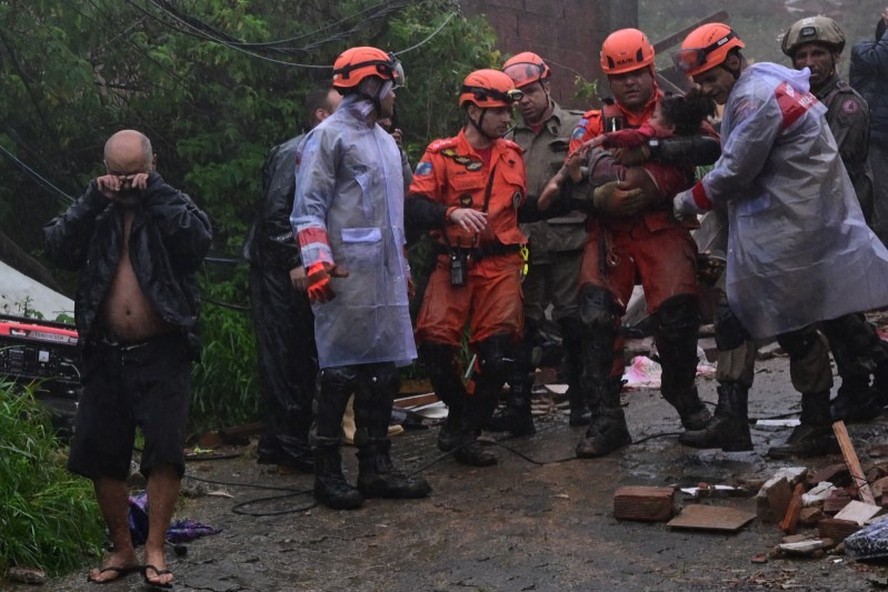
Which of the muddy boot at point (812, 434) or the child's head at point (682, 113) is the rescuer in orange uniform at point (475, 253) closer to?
the child's head at point (682, 113)

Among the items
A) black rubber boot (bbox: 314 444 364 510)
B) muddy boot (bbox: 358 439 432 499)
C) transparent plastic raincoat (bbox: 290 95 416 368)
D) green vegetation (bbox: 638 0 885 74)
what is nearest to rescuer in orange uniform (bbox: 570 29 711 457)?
muddy boot (bbox: 358 439 432 499)

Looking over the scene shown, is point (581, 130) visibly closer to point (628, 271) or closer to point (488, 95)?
point (488, 95)

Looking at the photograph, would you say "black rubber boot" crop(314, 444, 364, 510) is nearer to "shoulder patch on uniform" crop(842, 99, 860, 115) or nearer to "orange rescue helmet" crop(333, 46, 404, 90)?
"orange rescue helmet" crop(333, 46, 404, 90)

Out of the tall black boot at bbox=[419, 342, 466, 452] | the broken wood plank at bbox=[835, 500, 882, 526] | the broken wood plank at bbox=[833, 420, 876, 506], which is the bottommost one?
the broken wood plank at bbox=[835, 500, 882, 526]

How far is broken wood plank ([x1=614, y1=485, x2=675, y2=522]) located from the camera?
597 centimetres

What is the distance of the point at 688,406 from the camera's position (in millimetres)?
7645

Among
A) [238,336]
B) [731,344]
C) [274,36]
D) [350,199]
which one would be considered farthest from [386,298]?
[274,36]

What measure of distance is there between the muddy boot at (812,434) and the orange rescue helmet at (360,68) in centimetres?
276

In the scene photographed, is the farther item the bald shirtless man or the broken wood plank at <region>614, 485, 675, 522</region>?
the broken wood plank at <region>614, 485, 675, 522</region>

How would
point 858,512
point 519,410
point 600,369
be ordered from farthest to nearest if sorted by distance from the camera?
point 519,410 < point 600,369 < point 858,512

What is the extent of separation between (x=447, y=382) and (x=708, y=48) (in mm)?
2280

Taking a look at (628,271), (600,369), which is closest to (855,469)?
(600,369)

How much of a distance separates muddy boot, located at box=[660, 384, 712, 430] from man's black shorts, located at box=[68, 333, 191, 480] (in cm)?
308

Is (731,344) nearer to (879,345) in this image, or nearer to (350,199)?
(879,345)
